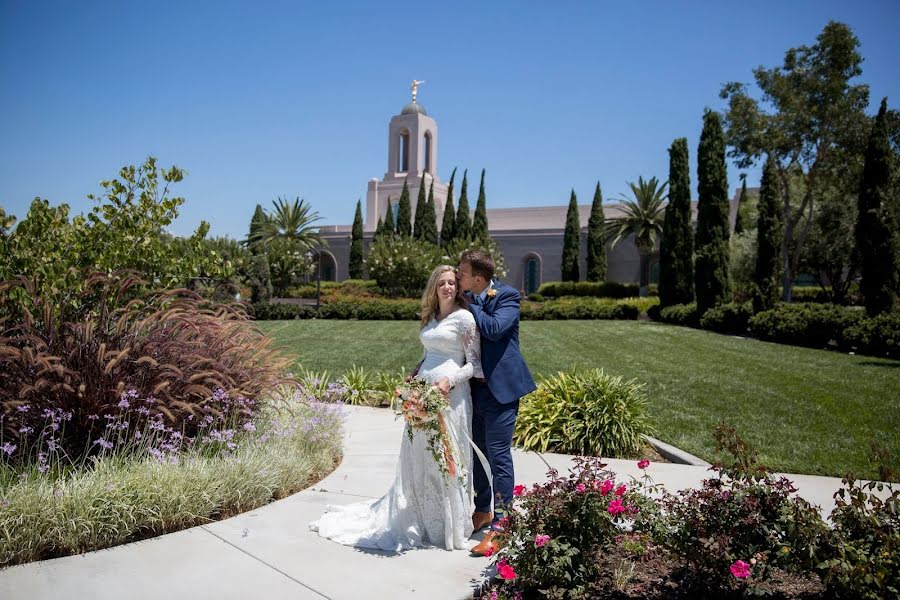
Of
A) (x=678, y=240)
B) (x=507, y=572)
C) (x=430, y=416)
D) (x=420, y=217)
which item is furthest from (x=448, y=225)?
(x=507, y=572)

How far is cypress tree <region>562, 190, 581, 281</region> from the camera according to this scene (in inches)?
1764

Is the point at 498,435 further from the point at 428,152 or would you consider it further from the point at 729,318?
the point at 428,152

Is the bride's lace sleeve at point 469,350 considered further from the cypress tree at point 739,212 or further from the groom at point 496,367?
the cypress tree at point 739,212

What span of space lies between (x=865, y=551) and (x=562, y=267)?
141 feet

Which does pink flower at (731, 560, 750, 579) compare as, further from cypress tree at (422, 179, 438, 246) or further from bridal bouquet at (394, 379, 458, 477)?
cypress tree at (422, 179, 438, 246)

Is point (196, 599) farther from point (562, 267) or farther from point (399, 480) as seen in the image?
point (562, 267)

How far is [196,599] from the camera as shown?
131 inches

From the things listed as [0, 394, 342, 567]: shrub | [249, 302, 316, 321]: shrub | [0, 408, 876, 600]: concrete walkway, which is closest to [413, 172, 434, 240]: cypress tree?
[249, 302, 316, 321]: shrub

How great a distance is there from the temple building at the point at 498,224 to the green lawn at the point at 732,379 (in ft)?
79.6

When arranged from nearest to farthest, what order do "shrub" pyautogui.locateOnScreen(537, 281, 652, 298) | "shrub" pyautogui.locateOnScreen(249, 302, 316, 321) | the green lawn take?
1. the green lawn
2. "shrub" pyautogui.locateOnScreen(249, 302, 316, 321)
3. "shrub" pyautogui.locateOnScreen(537, 281, 652, 298)

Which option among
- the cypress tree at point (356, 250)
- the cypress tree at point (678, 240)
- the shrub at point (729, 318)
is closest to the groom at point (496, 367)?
the shrub at point (729, 318)

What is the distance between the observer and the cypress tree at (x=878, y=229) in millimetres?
17578

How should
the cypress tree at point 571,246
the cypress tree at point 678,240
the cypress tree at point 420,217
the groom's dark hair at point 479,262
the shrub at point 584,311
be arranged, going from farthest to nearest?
the cypress tree at point 420,217 < the cypress tree at point 571,246 < the shrub at point 584,311 < the cypress tree at point 678,240 < the groom's dark hair at point 479,262

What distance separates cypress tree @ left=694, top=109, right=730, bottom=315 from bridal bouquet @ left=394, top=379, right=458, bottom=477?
2195 cm
